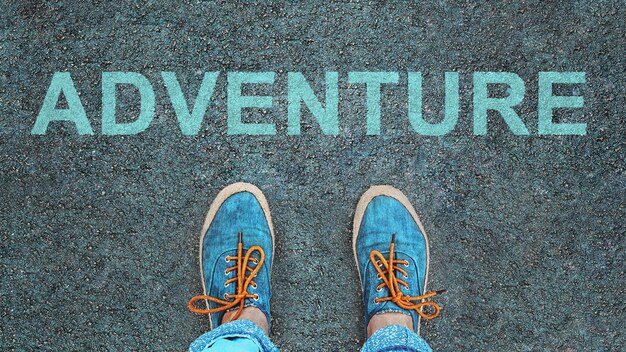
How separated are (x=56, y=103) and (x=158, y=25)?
16.7 inches

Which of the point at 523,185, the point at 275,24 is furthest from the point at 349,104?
the point at 523,185

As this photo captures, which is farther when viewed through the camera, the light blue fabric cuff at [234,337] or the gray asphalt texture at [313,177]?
the gray asphalt texture at [313,177]

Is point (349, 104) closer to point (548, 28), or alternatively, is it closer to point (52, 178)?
point (548, 28)

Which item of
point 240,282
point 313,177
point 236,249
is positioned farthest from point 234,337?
point 313,177

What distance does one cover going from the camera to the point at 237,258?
195cm

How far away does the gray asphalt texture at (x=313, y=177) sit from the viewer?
6.32ft

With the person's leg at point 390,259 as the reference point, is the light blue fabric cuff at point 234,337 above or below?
below

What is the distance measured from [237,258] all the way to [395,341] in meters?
0.57

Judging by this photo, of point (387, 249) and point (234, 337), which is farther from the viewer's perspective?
point (387, 249)

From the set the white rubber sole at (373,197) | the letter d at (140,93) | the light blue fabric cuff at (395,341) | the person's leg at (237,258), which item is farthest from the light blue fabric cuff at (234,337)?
the letter d at (140,93)

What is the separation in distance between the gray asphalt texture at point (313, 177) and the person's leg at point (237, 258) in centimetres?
4

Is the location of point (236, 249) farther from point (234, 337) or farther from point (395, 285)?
point (395, 285)

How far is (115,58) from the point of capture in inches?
76.5

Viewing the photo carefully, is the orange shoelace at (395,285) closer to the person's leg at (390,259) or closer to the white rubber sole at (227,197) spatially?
the person's leg at (390,259)
